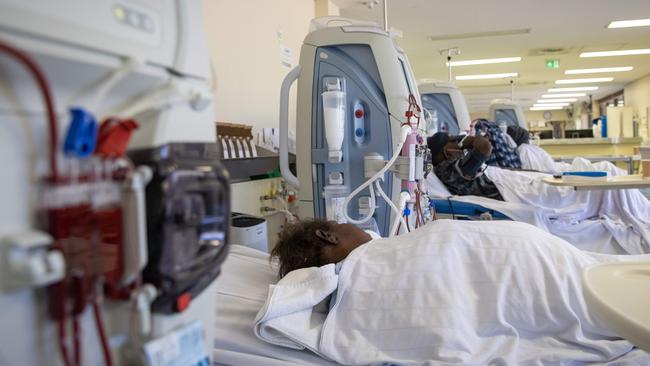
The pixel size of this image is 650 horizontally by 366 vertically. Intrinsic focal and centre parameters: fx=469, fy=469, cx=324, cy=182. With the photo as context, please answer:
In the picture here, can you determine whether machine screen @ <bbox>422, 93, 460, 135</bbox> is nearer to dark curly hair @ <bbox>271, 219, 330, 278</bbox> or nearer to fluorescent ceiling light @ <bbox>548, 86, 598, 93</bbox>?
dark curly hair @ <bbox>271, 219, 330, 278</bbox>

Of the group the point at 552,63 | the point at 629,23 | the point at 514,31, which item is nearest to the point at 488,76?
the point at 552,63

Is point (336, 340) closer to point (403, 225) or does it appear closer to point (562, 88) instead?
point (403, 225)

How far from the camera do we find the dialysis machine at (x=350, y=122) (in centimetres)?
213

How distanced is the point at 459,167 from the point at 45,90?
2987mm

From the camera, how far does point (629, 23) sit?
→ 19.2 ft

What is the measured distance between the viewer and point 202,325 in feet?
2.12

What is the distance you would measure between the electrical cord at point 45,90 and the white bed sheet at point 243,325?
0.74 meters

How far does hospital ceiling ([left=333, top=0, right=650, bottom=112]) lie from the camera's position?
5.04 m

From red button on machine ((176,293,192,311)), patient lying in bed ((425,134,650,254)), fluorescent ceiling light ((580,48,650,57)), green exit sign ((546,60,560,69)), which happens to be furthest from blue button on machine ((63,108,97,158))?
green exit sign ((546,60,560,69))

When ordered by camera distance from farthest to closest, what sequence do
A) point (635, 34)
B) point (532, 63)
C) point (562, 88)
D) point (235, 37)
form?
point (562, 88) → point (532, 63) → point (635, 34) → point (235, 37)

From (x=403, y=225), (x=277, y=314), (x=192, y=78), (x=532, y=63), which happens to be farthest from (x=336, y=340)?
(x=532, y=63)

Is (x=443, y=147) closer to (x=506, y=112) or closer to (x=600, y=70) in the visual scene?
(x=506, y=112)

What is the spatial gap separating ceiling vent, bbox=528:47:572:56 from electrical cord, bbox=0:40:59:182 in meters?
7.81

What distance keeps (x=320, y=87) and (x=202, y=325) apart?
66.6 inches
